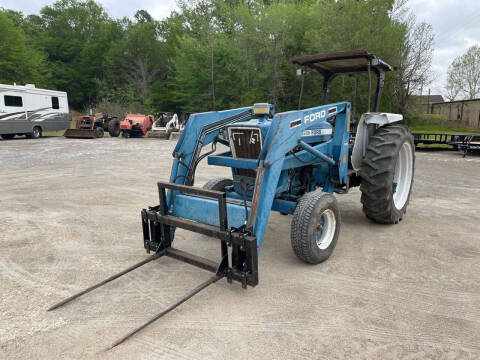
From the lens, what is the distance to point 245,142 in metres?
3.80

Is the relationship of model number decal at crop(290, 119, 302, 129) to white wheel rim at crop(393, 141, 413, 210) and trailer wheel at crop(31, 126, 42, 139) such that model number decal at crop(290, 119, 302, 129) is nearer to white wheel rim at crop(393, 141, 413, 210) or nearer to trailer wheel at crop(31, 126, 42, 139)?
white wheel rim at crop(393, 141, 413, 210)

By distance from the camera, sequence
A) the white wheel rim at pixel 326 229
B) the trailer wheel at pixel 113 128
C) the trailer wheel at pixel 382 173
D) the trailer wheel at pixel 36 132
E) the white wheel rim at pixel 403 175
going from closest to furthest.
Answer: the white wheel rim at pixel 326 229
the trailer wheel at pixel 382 173
the white wheel rim at pixel 403 175
the trailer wheel at pixel 36 132
the trailer wheel at pixel 113 128

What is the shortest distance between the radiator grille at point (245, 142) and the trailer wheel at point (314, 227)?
709 mm

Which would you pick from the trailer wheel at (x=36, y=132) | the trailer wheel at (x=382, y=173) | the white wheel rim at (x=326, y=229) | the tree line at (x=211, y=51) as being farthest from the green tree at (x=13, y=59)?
the white wheel rim at (x=326, y=229)

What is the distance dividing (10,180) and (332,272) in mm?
7849

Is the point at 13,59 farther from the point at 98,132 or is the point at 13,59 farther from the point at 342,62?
the point at 342,62

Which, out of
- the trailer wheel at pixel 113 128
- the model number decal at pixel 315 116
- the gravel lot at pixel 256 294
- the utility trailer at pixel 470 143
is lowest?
the gravel lot at pixel 256 294

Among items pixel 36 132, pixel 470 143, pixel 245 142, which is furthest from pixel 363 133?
pixel 36 132

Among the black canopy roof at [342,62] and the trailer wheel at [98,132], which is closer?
the black canopy roof at [342,62]

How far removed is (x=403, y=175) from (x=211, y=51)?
90.4 ft

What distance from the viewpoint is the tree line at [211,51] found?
21.4 metres

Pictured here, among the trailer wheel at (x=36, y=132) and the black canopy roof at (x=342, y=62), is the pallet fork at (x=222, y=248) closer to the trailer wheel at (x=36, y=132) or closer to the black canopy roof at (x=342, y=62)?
the black canopy roof at (x=342, y=62)

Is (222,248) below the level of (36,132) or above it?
below

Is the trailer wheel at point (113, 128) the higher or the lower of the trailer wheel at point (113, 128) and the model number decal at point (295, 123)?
the lower
